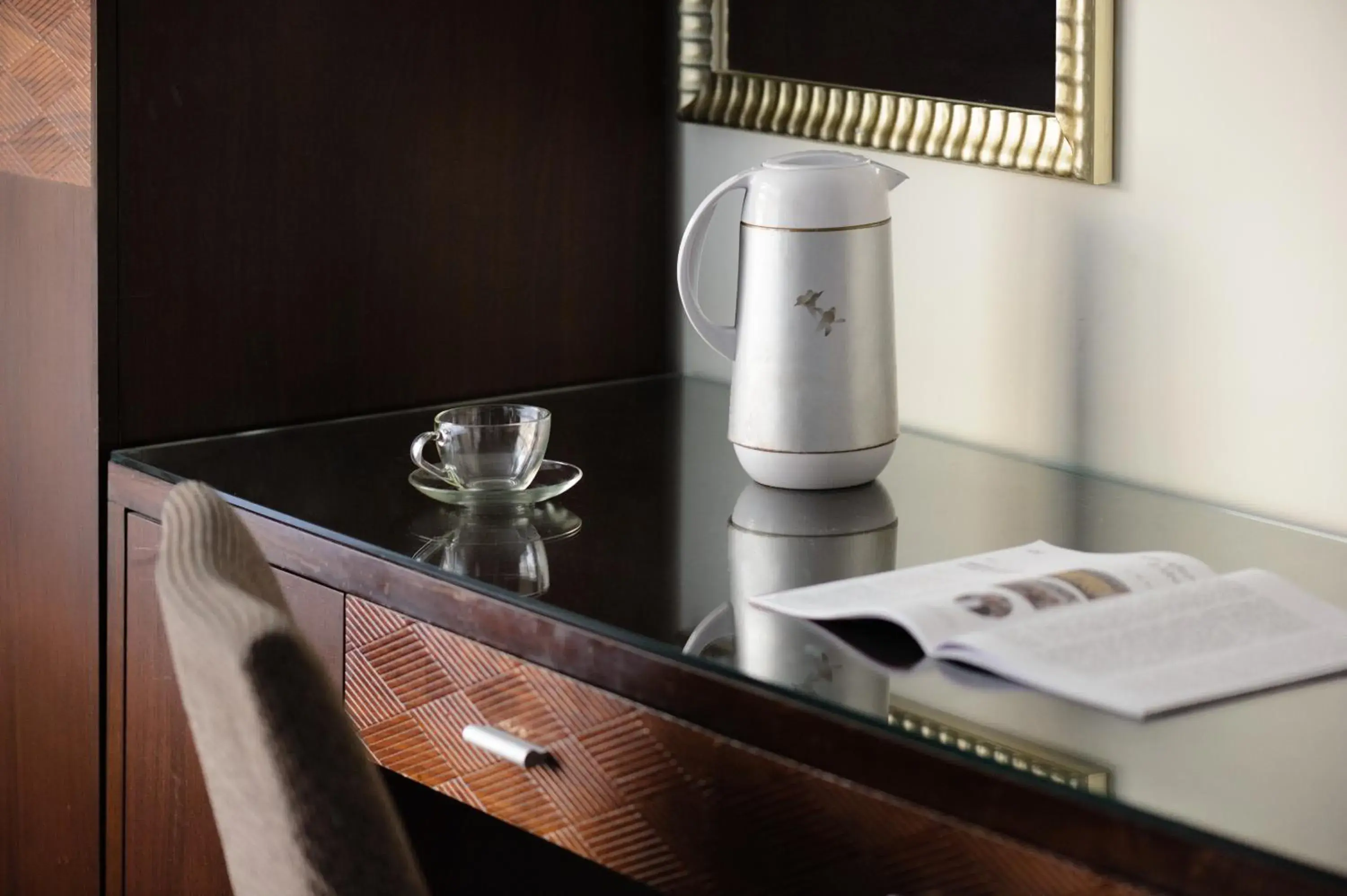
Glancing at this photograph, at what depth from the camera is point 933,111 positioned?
151cm

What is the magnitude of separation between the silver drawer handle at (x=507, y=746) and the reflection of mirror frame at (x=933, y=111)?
70 centimetres

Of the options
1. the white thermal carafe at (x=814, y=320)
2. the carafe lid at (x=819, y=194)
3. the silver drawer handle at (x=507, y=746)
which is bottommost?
the silver drawer handle at (x=507, y=746)

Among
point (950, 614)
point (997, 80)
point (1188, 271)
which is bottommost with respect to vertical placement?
point (950, 614)

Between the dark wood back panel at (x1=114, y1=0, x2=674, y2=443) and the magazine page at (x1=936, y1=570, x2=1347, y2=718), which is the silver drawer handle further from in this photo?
the dark wood back panel at (x1=114, y1=0, x2=674, y2=443)

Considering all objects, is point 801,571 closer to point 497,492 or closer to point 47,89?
point 497,492

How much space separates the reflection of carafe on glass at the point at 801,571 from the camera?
0.94 metres

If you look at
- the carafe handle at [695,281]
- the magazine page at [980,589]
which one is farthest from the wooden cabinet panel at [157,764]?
the magazine page at [980,589]

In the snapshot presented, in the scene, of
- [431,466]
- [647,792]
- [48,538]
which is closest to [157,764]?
[48,538]

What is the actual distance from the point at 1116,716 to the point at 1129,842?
0.13 meters

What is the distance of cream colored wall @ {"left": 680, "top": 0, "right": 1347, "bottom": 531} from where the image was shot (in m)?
1.28

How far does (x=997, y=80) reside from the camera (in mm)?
1458

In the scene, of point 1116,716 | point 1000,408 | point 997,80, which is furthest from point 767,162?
point 1116,716

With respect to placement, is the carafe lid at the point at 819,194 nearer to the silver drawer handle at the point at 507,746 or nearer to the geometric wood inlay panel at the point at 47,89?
the silver drawer handle at the point at 507,746

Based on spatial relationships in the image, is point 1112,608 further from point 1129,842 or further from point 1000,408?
point 1000,408
